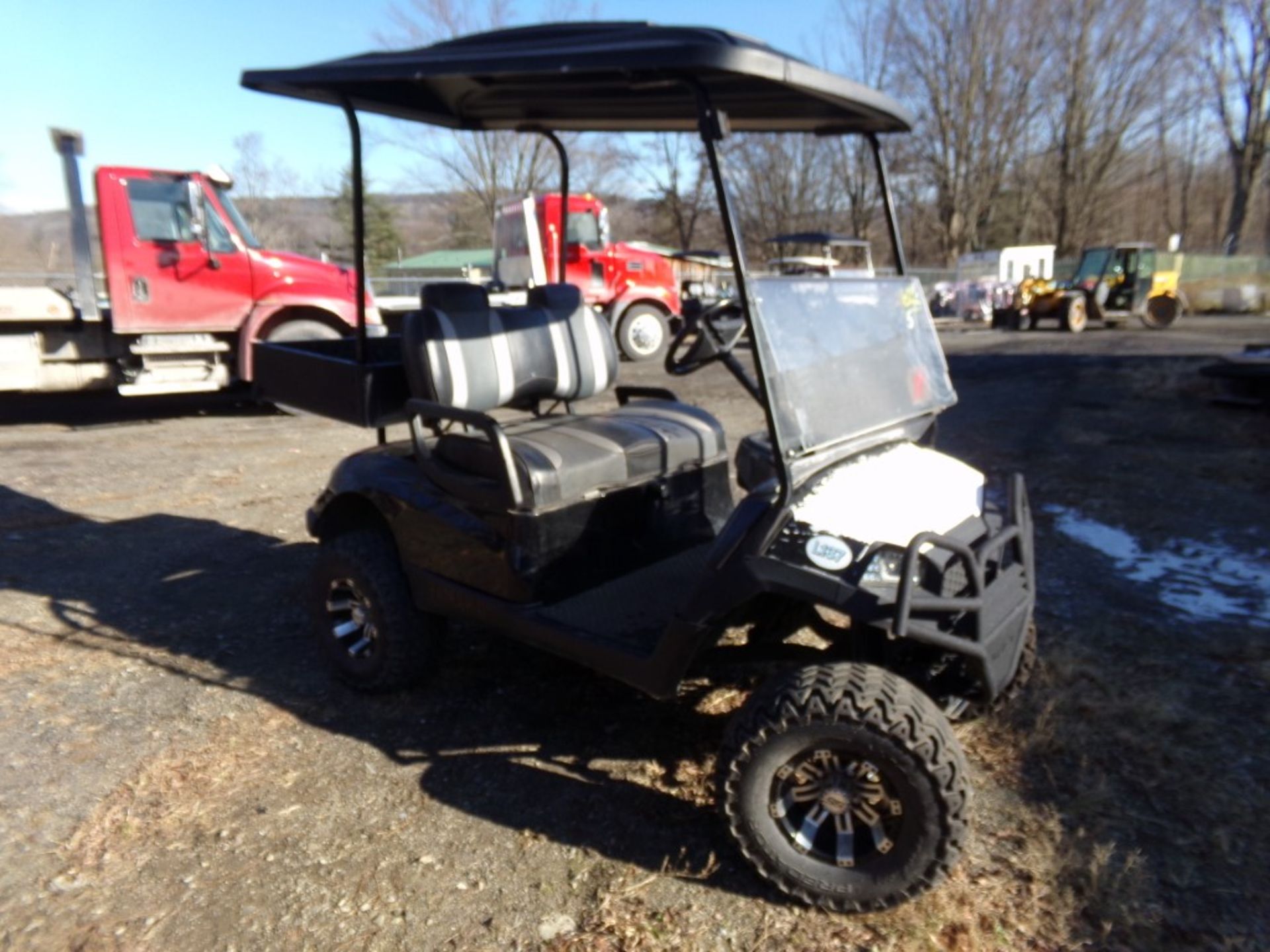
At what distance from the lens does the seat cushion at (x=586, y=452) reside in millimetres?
2900

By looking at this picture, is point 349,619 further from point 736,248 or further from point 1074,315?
point 1074,315

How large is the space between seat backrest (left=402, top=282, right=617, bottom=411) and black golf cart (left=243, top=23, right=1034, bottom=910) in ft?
0.04

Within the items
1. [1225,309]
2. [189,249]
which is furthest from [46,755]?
[1225,309]

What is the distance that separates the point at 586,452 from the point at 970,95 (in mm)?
41629

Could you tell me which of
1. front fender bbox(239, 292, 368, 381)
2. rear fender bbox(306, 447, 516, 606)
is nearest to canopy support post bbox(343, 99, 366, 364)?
rear fender bbox(306, 447, 516, 606)

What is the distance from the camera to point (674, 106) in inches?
124

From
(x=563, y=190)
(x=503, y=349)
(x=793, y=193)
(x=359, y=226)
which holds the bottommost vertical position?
(x=503, y=349)

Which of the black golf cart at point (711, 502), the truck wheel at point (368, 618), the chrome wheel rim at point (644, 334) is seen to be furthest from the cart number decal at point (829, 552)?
the chrome wheel rim at point (644, 334)

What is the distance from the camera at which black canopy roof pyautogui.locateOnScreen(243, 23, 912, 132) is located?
2.18 meters

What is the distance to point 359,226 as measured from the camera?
3.33 m

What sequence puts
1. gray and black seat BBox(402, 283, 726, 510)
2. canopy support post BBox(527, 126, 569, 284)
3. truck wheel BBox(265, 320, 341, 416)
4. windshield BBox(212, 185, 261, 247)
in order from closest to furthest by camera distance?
gray and black seat BBox(402, 283, 726, 510)
canopy support post BBox(527, 126, 569, 284)
windshield BBox(212, 185, 261, 247)
truck wheel BBox(265, 320, 341, 416)

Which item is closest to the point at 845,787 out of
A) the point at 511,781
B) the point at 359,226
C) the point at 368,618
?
the point at 511,781

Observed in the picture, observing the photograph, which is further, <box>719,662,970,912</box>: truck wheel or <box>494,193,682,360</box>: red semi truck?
<box>494,193,682,360</box>: red semi truck

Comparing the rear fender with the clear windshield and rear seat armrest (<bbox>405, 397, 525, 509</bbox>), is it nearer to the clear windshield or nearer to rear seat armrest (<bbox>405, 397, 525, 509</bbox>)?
rear seat armrest (<bbox>405, 397, 525, 509</bbox>)
